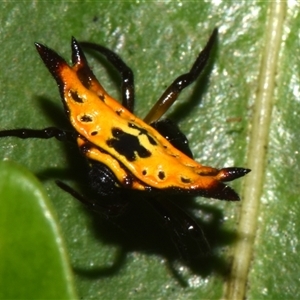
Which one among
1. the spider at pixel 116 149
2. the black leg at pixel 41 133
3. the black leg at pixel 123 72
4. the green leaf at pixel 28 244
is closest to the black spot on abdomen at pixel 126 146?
the spider at pixel 116 149

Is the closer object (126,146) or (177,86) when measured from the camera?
(126,146)

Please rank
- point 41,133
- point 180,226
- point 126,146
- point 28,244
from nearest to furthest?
1. point 28,244
2. point 126,146
3. point 41,133
4. point 180,226

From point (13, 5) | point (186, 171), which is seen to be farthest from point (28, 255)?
point (13, 5)

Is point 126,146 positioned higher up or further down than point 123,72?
further down

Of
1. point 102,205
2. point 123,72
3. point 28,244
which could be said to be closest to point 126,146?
point 102,205

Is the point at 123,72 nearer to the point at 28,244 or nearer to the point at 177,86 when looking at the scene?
the point at 177,86

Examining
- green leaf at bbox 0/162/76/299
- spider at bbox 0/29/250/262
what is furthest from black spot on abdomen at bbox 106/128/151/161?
green leaf at bbox 0/162/76/299

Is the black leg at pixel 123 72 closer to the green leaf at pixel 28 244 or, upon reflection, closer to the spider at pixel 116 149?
the spider at pixel 116 149
